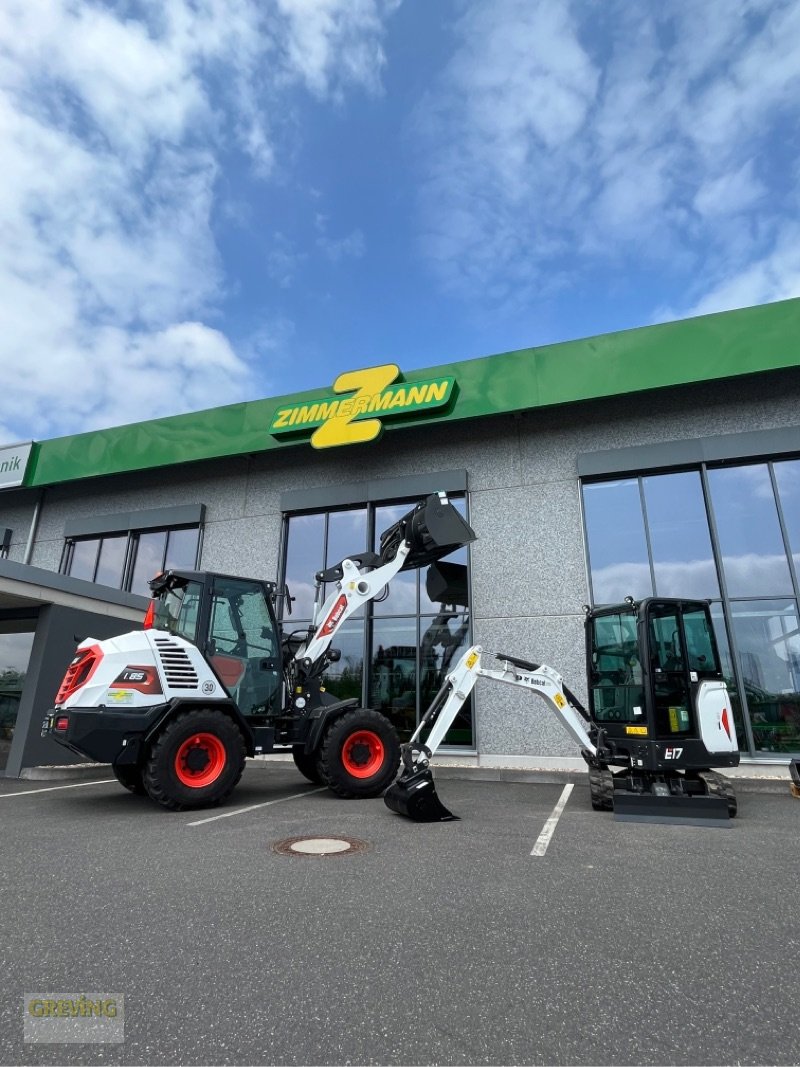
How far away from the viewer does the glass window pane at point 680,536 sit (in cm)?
1062

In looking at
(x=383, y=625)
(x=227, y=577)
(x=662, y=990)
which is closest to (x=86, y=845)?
(x=227, y=577)

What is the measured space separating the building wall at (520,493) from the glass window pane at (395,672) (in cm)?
146

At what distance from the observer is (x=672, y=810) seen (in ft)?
21.7

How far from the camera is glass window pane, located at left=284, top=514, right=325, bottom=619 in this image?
13.3 m

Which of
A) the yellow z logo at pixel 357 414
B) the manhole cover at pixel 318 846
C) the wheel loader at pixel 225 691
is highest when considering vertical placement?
the yellow z logo at pixel 357 414

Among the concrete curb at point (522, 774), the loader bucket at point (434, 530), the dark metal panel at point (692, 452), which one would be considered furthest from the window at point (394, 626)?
the dark metal panel at point (692, 452)

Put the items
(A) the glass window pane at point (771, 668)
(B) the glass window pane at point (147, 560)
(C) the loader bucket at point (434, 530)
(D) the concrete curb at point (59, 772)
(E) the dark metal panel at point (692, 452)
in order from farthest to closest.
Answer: (B) the glass window pane at point (147, 560)
(E) the dark metal panel at point (692, 452)
(D) the concrete curb at point (59, 772)
(A) the glass window pane at point (771, 668)
(C) the loader bucket at point (434, 530)

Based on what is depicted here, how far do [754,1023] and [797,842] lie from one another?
414cm

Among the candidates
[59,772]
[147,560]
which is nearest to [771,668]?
[59,772]

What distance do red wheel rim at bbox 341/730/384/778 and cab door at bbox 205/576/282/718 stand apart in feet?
3.84

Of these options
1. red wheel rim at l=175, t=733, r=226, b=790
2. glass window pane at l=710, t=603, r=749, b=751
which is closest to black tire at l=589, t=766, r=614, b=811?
glass window pane at l=710, t=603, r=749, b=751

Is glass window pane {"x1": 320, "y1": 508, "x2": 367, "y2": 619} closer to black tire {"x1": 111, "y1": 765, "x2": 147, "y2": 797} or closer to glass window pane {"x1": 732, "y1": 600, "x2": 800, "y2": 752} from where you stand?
black tire {"x1": 111, "y1": 765, "x2": 147, "y2": 797}

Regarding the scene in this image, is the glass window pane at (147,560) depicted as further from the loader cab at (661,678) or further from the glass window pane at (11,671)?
the loader cab at (661,678)

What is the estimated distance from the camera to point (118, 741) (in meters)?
6.50
